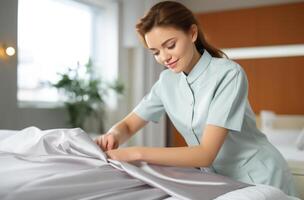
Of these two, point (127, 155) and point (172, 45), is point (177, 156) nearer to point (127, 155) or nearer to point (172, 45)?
point (127, 155)

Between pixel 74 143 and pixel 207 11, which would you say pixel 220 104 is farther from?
pixel 207 11

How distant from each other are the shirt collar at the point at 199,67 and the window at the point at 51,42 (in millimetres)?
2597

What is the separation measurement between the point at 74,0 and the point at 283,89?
2513mm

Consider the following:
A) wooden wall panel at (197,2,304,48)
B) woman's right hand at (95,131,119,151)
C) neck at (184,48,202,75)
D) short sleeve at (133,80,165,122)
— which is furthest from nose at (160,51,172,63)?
wooden wall panel at (197,2,304,48)

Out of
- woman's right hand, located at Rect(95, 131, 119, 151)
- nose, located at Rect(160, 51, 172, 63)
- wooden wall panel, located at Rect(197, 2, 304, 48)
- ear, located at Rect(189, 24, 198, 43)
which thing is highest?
wooden wall panel, located at Rect(197, 2, 304, 48)

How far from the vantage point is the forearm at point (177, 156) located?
1.01 meters

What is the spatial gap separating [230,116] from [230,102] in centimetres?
4

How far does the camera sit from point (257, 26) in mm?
4469

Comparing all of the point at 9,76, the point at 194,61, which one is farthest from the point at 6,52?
the point at 194,61

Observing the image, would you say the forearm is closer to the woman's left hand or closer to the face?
the woman's left hand

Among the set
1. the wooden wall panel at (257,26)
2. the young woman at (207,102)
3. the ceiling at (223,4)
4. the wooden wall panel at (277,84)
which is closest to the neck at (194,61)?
the young woman at (207,102)

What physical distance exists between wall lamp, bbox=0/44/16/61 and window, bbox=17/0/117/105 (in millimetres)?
290

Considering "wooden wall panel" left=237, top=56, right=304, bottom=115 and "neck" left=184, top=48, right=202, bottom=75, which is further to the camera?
"wooden wall panel" left=237, top=56, right=304, bottom=115

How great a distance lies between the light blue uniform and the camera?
1.11 m
